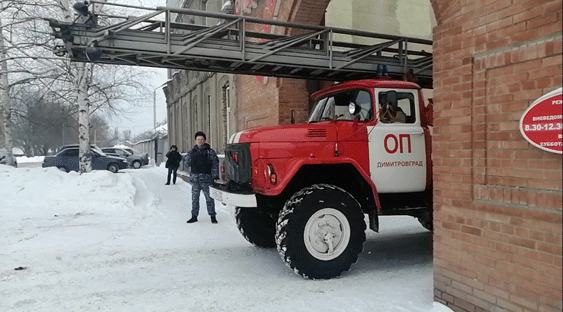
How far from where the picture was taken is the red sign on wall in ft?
9.20

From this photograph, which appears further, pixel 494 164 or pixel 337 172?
pixel 337 172

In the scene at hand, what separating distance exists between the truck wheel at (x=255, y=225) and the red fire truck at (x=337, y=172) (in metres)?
0.40

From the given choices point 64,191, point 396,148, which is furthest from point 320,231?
point 64,191

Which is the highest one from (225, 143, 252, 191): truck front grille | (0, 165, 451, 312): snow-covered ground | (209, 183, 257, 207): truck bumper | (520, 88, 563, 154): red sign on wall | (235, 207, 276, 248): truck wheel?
(520, 88, 563, 154): red sign on wall

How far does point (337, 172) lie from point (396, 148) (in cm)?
78

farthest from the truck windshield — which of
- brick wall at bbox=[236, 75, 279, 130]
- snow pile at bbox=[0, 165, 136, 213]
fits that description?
snow pile at bbox=[0, 165, 136, 213]

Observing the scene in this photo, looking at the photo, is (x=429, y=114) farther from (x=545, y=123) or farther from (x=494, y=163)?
(x=545, y=123)

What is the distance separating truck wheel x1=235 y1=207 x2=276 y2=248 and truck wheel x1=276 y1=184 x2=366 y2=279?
4.77 feet

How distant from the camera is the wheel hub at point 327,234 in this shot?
16.0ft

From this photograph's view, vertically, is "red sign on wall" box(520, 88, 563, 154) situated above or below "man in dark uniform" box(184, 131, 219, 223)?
above

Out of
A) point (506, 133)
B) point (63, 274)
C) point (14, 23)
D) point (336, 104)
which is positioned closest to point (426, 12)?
point (336, 104)

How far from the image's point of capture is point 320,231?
16.1 ft

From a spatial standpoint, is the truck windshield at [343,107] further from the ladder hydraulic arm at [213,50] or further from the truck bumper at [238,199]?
the truck bumper at [238,199]

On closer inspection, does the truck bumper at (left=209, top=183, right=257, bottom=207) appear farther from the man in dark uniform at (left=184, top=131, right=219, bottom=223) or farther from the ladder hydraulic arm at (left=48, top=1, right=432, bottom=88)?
→ the man in dark uniform at (left=184, top=131, right=219, bottom=223)
